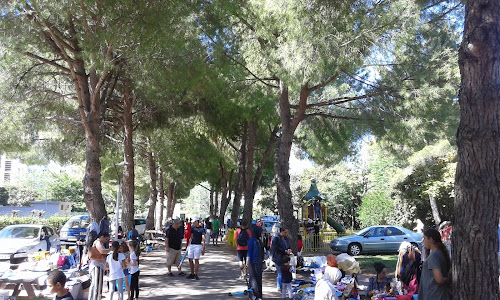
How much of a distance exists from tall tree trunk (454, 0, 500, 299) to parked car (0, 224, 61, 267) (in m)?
12.4

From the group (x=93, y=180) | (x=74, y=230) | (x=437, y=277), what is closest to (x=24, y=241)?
(x=93, y=180)

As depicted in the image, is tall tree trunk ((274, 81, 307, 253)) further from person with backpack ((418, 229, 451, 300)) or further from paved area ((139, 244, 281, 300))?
person with backpack ((418, 229, 451, 300))

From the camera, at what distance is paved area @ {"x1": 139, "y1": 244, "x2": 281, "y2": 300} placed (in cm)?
945

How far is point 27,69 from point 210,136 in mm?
9370

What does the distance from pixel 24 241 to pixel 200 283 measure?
23.8 feet

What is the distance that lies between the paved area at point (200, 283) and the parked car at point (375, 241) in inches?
203

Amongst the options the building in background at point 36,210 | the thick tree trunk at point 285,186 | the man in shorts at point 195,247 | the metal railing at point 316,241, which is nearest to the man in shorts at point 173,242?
the man in shorts at point 195,247

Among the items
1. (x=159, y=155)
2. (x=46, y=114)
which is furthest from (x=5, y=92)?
(x=159, y=155)

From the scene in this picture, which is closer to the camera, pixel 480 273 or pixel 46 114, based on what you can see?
pixel 480 273

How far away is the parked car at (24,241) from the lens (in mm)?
13594

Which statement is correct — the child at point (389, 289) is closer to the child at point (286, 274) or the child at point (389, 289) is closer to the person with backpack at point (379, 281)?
the person with backpack at point (379, 281)

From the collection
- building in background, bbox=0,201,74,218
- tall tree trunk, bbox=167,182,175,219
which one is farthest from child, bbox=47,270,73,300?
tall tree trunk, bbox=167,182,175,219

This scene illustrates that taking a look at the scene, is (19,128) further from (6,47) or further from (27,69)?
(6,47)

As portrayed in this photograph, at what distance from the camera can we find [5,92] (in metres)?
13.3
